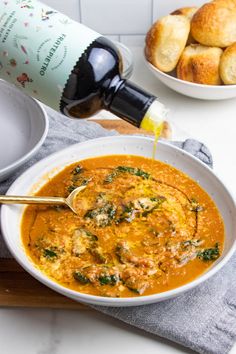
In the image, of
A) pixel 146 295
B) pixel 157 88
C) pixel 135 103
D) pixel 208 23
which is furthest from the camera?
pixel 157 88

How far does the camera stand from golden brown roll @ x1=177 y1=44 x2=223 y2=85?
6.08 feet

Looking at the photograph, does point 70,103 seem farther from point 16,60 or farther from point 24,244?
point 24,244

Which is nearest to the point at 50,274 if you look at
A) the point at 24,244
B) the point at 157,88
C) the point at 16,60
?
the point at 24,244

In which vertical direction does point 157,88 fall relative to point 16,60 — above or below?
below

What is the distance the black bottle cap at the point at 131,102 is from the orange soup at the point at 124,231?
0.19 m

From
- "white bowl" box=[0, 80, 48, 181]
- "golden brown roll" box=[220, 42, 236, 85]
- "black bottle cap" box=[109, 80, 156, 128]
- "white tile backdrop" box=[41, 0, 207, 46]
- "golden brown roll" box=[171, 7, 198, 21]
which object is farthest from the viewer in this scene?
"white tile backdrop" box=[41, 0, 207, 46]

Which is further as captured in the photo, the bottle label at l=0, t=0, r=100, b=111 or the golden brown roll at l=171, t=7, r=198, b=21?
the golden brown roll at l=171, t=7, r=198, b=21

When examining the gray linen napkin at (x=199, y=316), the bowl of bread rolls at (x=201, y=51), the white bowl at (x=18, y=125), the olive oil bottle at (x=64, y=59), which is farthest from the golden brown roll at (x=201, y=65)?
the gray linen napkin at (x=199, y=316)

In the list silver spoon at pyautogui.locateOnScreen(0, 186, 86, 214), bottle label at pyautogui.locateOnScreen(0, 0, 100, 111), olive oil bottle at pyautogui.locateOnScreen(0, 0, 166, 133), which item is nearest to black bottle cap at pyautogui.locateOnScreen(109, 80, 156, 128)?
olive oil bottle at pyautogui.locateOnScreen(0, 0, 166, 133)

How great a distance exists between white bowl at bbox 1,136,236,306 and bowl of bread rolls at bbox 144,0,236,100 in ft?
1.41

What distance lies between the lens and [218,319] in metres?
1.19

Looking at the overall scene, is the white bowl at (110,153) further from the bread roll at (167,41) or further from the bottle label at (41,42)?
the bread roll at (167,41)

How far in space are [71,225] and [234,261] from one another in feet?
1.14

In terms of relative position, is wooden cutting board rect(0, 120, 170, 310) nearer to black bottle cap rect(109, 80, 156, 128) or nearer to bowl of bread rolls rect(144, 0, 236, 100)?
black bottle cap rect(109, 80, 156, 128)
